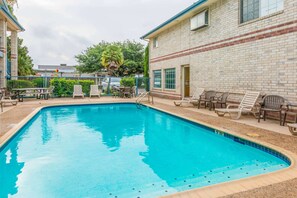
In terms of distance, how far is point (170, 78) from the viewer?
15.5 meters

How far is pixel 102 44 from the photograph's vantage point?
1292 inches

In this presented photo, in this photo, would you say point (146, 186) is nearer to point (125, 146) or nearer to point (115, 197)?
point (115, 197)

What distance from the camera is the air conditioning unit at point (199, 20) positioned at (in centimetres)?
1127

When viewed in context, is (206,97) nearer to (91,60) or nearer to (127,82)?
(127,82)

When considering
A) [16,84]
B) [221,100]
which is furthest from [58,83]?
[221,100]

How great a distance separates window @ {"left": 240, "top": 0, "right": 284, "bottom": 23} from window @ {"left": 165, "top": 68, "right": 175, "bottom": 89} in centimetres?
653

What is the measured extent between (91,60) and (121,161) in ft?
90.3

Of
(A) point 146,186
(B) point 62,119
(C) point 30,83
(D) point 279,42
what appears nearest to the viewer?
(A) point 146,186

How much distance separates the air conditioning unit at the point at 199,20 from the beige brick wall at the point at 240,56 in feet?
1.02

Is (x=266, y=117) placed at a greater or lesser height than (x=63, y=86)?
lesser

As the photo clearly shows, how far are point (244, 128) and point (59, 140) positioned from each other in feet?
16.2

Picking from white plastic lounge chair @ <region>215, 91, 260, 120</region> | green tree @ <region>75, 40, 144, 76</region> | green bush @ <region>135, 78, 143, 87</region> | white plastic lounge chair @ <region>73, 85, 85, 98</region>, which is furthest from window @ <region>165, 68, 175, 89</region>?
green tree @ <region>75, 40, 144, 76</region>

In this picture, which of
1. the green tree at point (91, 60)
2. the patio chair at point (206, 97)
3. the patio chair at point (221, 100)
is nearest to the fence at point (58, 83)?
the patio chair at point (206, 97)

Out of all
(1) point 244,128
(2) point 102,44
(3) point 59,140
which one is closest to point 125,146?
(3) point 59,140
